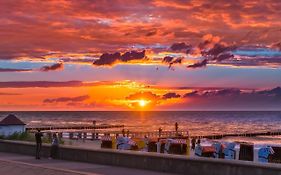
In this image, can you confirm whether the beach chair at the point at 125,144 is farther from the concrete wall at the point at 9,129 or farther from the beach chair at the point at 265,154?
the beach chair at the point at 265,154

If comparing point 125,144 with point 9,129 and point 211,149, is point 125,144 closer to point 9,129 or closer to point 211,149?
point 211,149

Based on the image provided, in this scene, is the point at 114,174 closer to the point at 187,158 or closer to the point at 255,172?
the point at 187,158

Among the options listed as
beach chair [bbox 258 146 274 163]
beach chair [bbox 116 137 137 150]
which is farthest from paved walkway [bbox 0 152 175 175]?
beach chair [bbox 116 137 137 150]

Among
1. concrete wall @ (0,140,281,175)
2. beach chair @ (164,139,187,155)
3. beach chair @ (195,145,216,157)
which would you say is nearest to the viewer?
concrete wall @ (0,140,281,175)

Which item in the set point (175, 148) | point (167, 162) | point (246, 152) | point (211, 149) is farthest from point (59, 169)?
point (211, 149)

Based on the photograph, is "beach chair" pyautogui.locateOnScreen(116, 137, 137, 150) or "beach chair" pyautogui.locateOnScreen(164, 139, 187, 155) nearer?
"beach chair" pyautogui.locateOnScreen(164, 139, 187, 155)

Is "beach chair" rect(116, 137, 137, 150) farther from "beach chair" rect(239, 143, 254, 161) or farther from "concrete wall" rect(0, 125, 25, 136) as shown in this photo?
"beach chair" rect(239, 143, 254, 161)

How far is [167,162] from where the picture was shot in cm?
2128

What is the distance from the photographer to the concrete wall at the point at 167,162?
17.9 m

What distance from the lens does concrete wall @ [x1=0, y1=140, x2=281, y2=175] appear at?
1794cm

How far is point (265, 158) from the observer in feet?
91.7

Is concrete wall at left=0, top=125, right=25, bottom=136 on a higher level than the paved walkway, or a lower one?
higher

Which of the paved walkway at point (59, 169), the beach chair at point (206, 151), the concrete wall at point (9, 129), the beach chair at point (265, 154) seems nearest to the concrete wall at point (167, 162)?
the paved walkway at point (59, 169)

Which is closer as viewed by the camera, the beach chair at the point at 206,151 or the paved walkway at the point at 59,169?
the paved walkway at the point at 59,169
